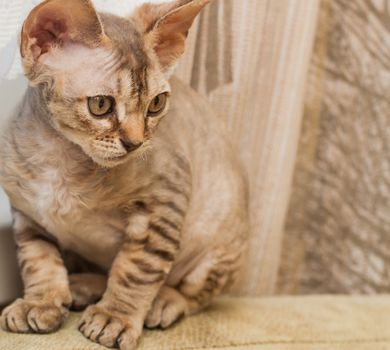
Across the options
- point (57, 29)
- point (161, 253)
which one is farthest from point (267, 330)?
point (57, 29)

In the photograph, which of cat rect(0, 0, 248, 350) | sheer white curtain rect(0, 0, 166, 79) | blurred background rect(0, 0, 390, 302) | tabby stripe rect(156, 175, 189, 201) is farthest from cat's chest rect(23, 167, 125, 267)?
blurred background rect(0, 0, 390, 302)

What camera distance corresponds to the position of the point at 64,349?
116 centimetres

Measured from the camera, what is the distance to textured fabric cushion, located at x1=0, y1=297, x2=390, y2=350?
1221mm

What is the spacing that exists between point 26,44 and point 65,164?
242mm

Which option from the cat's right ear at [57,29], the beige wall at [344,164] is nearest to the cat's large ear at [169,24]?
the cat's right ear at [57,29]

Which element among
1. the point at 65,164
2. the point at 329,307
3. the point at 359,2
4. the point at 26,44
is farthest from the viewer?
the point at 359,2

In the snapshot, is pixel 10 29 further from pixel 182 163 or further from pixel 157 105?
pixel 182 163

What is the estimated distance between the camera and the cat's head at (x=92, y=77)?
1074mm

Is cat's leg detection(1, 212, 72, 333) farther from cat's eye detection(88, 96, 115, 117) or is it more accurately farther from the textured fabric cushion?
cat's eye detection(88, 96, 115, 117)

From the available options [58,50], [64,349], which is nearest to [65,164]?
[58,50]

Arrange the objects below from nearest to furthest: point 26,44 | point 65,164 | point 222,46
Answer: point 26,44, point 65,164, point 222,46

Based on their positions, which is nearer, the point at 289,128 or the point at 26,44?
the point at 26,44

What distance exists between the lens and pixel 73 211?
1.24m

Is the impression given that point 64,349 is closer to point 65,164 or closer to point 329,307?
point 65,164
